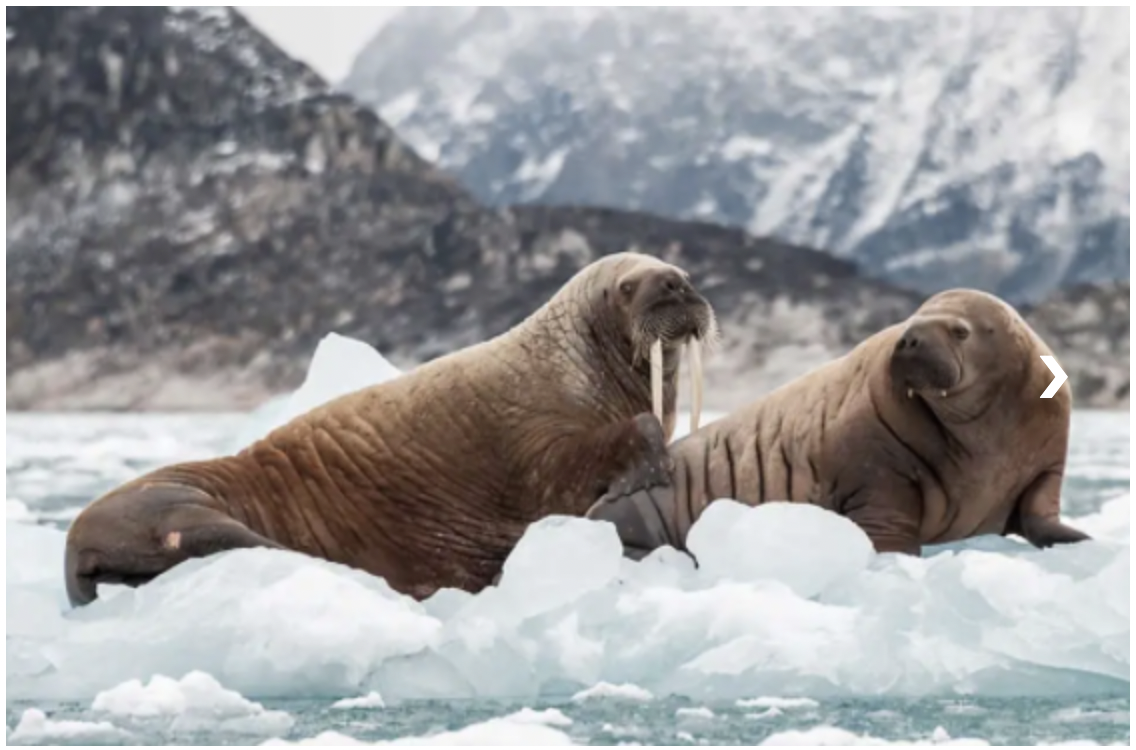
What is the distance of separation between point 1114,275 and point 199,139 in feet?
62.3

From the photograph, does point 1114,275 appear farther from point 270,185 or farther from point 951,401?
point 951,401

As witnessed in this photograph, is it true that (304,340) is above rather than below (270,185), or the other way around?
below

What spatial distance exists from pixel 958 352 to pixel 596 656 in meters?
1.63

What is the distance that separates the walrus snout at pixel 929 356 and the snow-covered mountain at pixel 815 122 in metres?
31.7

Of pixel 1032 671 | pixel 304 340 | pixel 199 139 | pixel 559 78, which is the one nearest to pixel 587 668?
pixel 1032 671

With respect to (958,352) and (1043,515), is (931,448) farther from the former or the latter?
(1043,515)

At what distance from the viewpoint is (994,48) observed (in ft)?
144

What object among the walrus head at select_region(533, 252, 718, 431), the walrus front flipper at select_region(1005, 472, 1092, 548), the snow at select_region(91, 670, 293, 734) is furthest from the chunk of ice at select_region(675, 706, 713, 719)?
the walrus front flipper at select_region(1005, 472, 1092, 548)

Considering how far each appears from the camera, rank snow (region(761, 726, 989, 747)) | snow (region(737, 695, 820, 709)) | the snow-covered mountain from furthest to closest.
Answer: the snow-covered mountain, snow (region(737, 695, 820, 709)), snow (region(761, 726, 989, 747))

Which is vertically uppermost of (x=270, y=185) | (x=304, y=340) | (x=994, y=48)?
(x=994, y=48)

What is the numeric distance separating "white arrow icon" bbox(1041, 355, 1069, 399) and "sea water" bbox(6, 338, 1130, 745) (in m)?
0.59

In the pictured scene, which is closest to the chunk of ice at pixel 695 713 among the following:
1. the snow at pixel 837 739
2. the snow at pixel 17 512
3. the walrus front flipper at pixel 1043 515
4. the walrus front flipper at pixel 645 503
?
the snow at pixel 837 739

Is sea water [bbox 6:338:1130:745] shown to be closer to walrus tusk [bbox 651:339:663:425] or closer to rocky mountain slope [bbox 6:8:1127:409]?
walrus tusk [bbox 651:339:663:425]

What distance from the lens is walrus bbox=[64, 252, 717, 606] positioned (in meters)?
5.93
